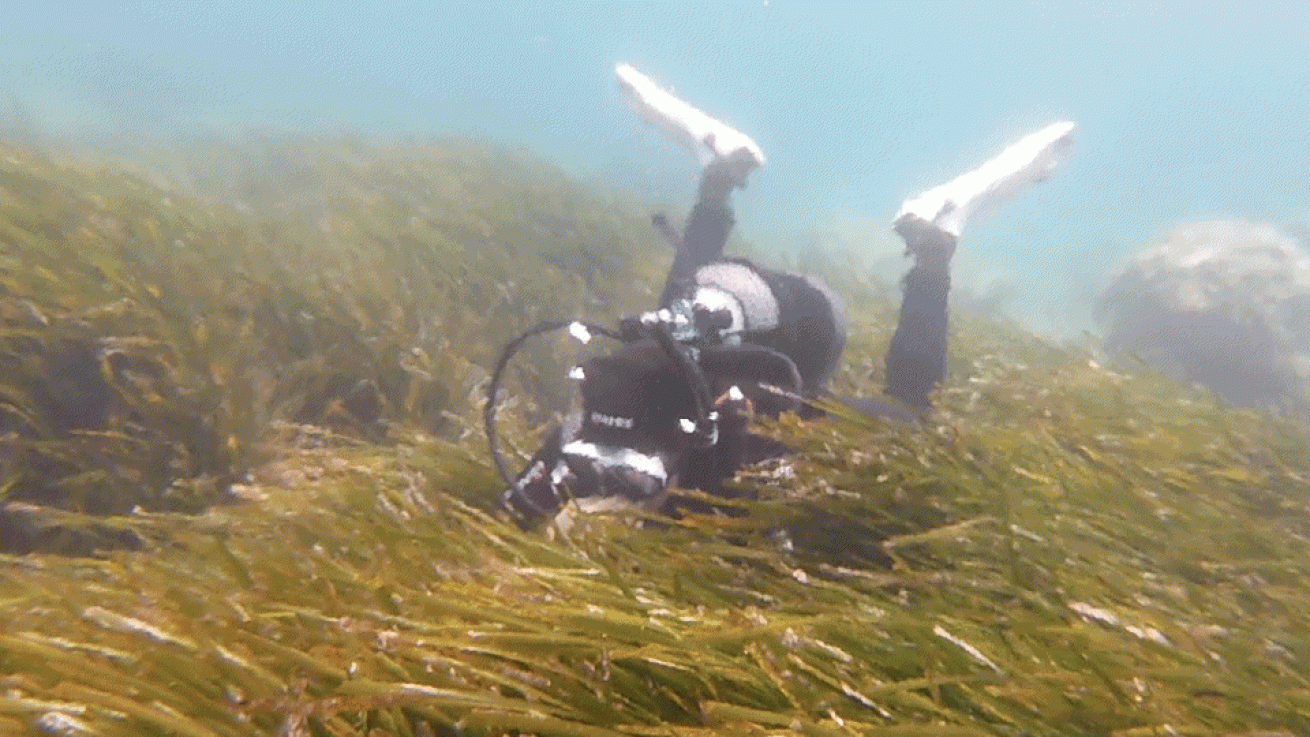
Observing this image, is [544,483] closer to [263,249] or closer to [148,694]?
[148,694]

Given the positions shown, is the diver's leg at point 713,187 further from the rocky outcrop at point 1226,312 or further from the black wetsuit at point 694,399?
the rocky outcrop at point 1226,312

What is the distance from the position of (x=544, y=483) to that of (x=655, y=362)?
2.14 feet

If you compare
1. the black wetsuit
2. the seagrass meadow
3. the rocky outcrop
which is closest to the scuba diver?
the black wetsuit

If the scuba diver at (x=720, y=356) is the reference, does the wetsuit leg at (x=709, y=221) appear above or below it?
above

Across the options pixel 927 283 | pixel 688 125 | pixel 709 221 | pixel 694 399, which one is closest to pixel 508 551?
pixel 694 399

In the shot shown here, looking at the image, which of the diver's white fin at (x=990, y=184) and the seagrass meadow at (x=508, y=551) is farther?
the diver's white fin at (x=990, y=184)

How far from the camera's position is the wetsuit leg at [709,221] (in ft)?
20.9

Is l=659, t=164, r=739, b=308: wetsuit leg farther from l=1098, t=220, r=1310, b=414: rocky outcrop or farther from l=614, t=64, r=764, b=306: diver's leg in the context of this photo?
l=1098, t=220, r=1310, b=414: rocky outcrop

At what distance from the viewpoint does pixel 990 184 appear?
584cm

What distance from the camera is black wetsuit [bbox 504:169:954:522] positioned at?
2639 mm

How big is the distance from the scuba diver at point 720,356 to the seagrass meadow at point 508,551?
0.21 metres

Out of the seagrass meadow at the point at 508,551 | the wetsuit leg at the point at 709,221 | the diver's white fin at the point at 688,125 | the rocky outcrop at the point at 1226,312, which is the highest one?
the rocky outcrop at the point at 1226,312

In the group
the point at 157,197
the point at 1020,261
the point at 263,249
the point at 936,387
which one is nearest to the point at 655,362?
the point at 936,387

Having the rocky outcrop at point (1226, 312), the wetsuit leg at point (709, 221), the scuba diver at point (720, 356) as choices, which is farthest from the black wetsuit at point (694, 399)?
the rocky outcrop at point (1226, 312)
